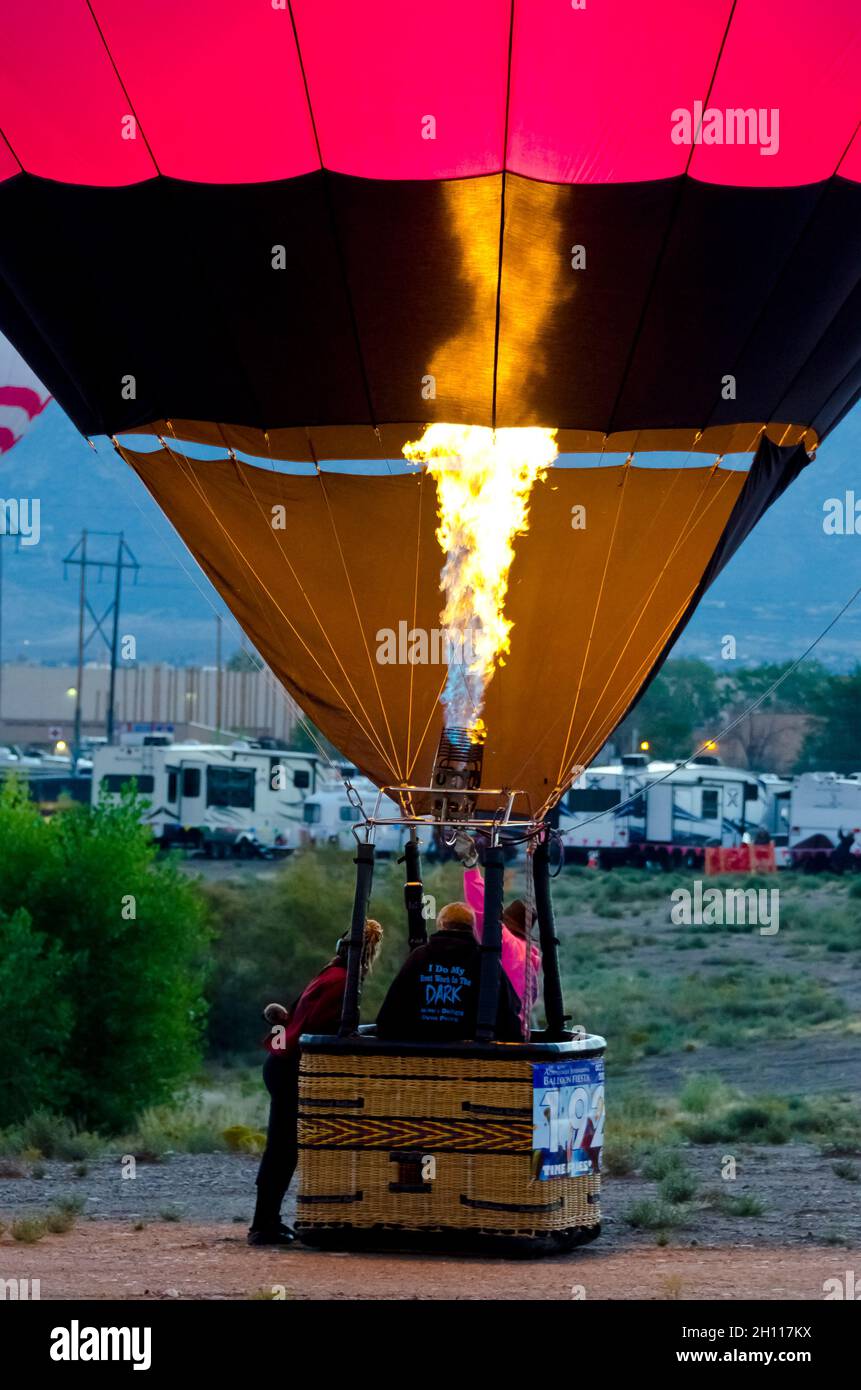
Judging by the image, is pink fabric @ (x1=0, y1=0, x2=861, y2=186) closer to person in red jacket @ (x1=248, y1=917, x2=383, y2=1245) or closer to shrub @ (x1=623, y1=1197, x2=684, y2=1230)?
person in red jacket @ (x1=248, y1=917, x2=383, y2=1245)

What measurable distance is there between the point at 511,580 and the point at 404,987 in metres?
2.08

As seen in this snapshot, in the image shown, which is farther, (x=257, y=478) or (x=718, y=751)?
(x=718, y=751)

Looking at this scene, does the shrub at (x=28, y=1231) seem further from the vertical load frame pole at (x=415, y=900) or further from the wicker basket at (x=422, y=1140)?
the vertical load frame pole at (x=415, y=900)

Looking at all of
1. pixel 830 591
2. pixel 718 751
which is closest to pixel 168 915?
pixel 718 751

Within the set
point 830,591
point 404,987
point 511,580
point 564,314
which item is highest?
point 830,591

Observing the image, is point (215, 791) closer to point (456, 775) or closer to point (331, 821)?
point (331, 821)

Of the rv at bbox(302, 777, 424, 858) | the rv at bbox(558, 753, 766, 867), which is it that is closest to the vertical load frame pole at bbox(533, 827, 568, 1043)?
the rv at bbox(558, 753, 766, 867)

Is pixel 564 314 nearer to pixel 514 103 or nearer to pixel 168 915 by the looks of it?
pixel 514 103

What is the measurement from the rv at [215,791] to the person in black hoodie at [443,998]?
43591mm

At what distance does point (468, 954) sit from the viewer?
920 centimetres

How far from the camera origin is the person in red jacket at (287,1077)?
9.50 meters

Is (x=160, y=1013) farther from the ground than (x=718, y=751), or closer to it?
closer to it

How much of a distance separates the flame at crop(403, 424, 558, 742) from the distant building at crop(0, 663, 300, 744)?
103 meters
